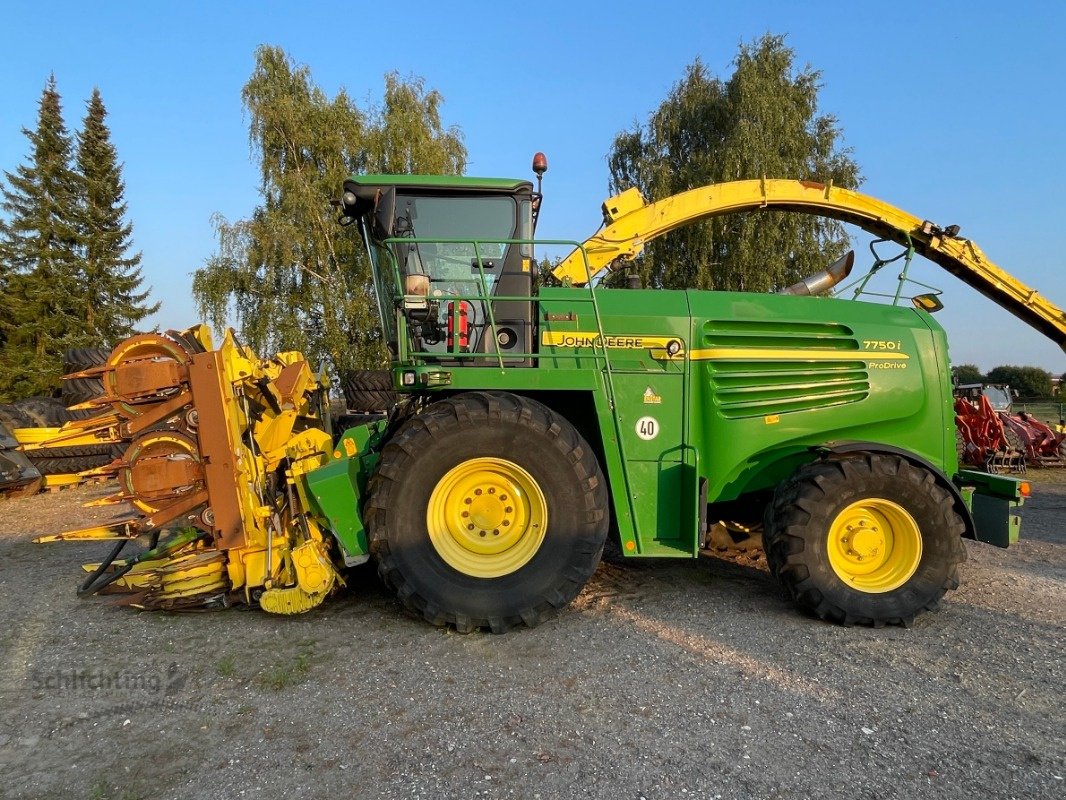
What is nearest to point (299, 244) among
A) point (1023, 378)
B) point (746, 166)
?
point (746, 166)

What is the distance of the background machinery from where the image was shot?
13.4 feet

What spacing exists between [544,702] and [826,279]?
4.72 metres

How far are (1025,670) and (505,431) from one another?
124 inches

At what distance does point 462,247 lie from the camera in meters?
4.64

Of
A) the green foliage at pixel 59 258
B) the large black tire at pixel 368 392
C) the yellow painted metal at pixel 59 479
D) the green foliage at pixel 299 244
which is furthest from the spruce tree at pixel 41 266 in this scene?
the yellow painted metal at pixel 59 479

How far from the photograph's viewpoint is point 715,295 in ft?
15.7

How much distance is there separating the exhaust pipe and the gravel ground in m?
2.80

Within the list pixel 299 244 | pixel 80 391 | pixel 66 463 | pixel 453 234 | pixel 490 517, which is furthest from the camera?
pixel 299 244

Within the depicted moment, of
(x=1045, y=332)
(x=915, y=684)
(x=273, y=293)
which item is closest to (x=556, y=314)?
(x=915, y=684)

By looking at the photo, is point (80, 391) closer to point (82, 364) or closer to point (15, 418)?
point (82, 364)

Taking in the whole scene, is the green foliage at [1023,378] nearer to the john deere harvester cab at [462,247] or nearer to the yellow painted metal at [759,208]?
the yellow painted metal at [759,208]

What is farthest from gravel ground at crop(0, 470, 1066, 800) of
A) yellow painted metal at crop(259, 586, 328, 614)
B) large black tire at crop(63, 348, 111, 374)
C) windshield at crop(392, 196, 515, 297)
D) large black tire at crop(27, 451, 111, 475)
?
large black tire at crop(63, 348, 111, 374)

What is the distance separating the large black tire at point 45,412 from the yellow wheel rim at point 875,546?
11.6 meters

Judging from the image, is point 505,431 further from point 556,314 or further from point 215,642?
point 215,642
